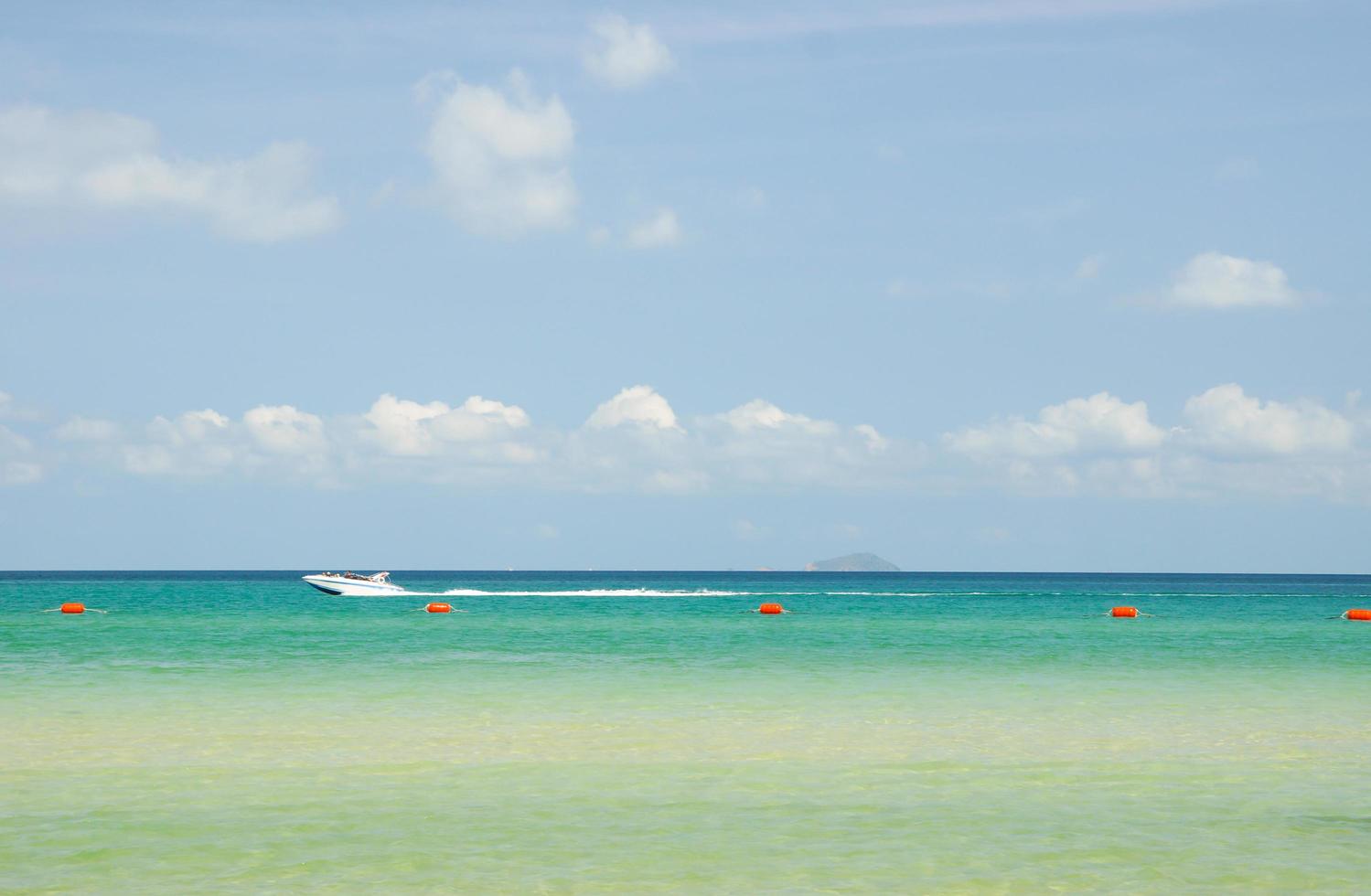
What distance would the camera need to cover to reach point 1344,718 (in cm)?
3130

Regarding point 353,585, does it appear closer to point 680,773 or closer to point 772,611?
point 772,611

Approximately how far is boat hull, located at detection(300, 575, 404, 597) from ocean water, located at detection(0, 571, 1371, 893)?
228 ft

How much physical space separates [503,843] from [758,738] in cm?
1031

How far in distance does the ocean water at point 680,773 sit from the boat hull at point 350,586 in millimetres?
69596

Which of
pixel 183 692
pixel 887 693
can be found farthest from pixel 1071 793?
pixel 183 692

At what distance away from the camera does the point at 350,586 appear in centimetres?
12056

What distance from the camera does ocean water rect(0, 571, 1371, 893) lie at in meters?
16.6

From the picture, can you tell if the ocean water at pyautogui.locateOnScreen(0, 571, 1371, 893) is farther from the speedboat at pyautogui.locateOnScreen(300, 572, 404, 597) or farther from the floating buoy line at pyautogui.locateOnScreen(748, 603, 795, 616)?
the speedboat at pyautogui.locateOnScreen(300, 572, 404, 597)

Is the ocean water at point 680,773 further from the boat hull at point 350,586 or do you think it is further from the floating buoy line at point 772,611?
the boat hull at point 350,586

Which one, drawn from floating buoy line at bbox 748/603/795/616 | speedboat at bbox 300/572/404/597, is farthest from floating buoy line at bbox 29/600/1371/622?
speedboat at bbox 300/572/404/597

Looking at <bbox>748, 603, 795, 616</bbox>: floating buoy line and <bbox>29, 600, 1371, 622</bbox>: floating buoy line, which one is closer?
<bbox>29, 600, 1371, 622</bbox>: floating buoy line

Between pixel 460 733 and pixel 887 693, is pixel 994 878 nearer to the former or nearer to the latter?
pixel 460 733

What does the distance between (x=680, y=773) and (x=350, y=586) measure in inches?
4016

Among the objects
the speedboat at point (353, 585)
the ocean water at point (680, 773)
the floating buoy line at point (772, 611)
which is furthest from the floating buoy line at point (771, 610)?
the ocean water at point (680, 773)
